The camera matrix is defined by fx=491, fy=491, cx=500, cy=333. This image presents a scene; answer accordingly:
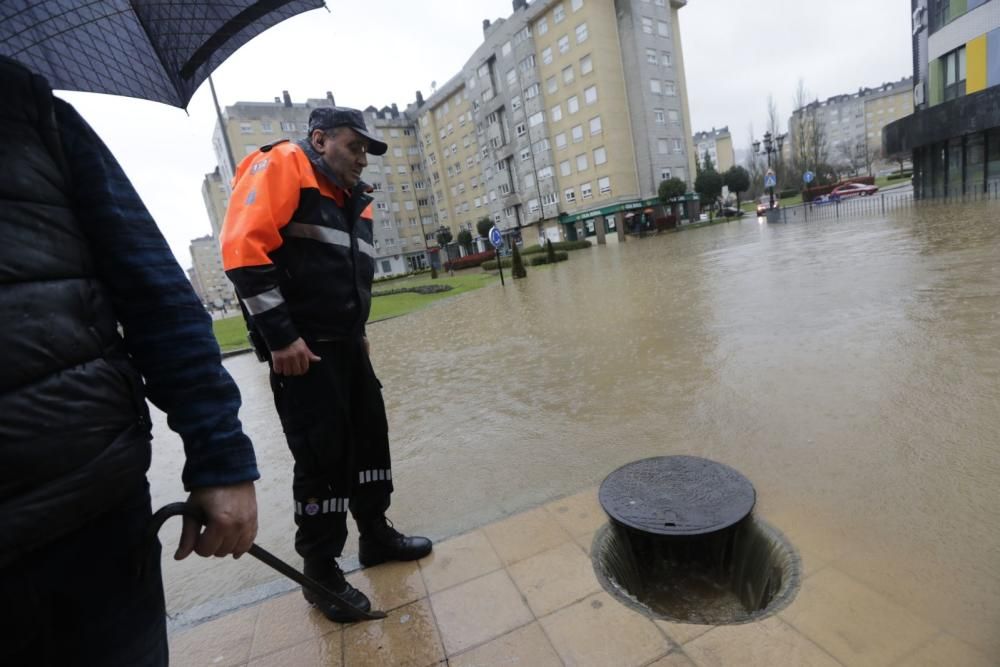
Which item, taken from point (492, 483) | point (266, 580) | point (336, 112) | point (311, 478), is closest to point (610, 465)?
point (492, 483)

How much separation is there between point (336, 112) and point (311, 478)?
173 centimetres

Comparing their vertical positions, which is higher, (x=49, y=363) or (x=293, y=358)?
(x=49, y=363)

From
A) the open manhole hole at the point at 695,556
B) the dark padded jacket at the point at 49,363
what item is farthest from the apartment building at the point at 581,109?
the dark padded jacket at the point at 49,363

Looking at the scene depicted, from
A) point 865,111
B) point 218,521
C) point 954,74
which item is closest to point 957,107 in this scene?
point 954,74

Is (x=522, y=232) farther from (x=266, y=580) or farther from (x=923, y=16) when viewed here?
(x=266, y=580)

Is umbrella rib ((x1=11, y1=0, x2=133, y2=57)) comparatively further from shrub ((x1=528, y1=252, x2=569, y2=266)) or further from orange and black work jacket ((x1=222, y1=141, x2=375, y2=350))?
shrub ((x1=528, y1=252, x2=569, y2=266))

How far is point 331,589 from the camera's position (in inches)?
90.4

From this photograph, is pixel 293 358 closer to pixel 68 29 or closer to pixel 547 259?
pixel 68 29

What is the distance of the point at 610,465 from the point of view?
345 centimetres

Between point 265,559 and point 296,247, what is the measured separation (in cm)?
129

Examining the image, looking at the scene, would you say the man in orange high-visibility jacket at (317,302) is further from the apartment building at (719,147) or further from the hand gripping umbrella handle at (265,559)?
the apartment building at (719,147)

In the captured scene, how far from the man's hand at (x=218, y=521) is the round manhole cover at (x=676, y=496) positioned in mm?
1818

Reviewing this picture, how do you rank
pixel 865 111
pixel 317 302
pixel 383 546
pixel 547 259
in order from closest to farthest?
pixel 317 302, pixel 383 546, pixel 547 259, pixel 865 111

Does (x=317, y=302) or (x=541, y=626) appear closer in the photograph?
(x=541, y=626)
